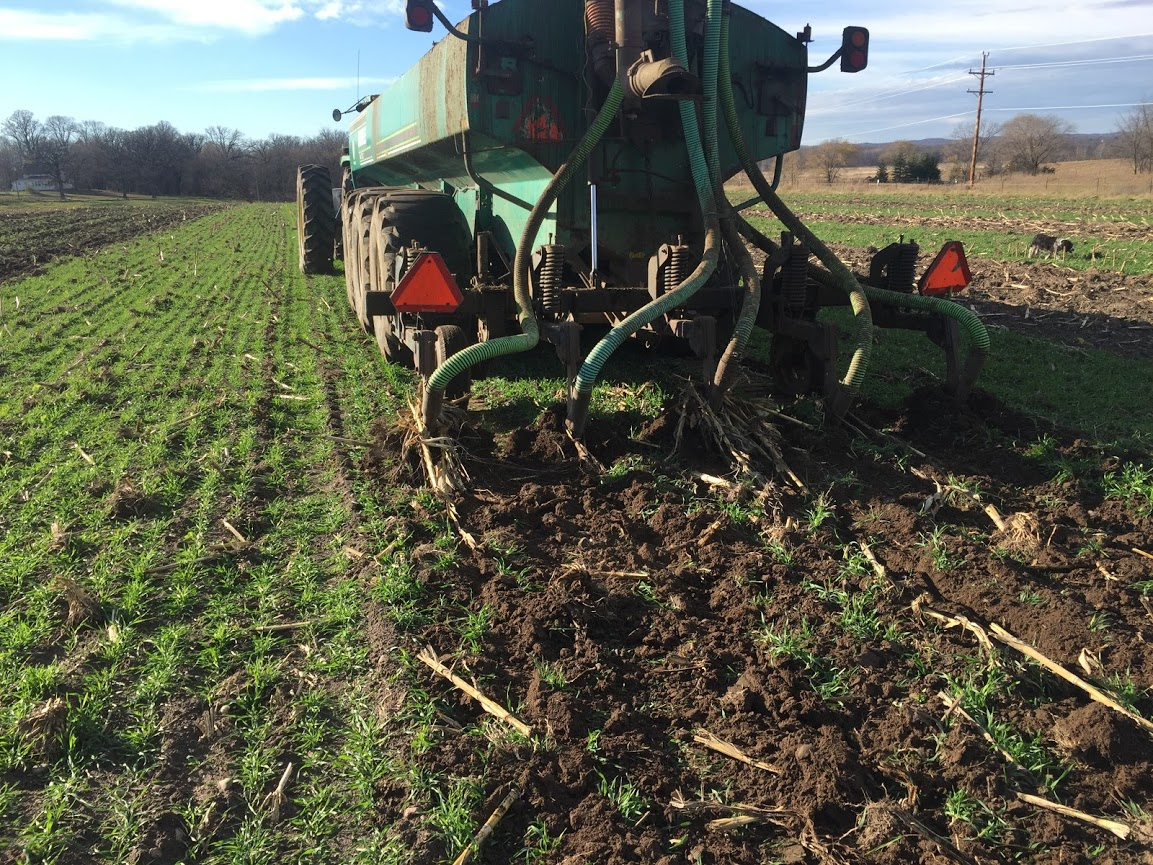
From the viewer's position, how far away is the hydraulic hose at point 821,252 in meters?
4.79

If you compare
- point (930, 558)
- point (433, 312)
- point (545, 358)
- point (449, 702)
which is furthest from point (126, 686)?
point (545, 358)

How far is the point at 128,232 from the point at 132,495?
76.4 feet

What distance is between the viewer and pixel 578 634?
3.08m

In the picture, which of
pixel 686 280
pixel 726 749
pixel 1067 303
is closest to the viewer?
pixel 726 749

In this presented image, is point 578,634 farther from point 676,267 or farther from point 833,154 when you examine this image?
point 833,154

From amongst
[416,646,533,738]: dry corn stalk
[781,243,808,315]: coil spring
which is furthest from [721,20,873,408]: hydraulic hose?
[416,646,533,738]: dry corn stalk

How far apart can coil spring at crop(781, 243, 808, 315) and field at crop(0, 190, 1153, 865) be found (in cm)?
76

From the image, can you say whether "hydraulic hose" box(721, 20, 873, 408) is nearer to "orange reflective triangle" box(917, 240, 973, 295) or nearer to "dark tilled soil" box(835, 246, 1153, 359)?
"orange reflective triangle" box(917, 240, 973, 295)

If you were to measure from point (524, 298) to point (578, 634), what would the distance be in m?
2.44

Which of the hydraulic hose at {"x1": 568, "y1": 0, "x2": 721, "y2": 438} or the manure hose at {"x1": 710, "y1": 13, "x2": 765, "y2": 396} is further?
the manure hose at {"x1": 710, "y1": 13, "x2": 765, "y2": 396}

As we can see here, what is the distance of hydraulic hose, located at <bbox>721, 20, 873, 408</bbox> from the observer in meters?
4.79

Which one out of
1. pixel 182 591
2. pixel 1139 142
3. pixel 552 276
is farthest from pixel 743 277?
pixel 1139 142

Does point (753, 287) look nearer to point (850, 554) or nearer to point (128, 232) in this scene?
point (850, 554)

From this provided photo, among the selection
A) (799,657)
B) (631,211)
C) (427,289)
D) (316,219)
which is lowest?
(799,657)
